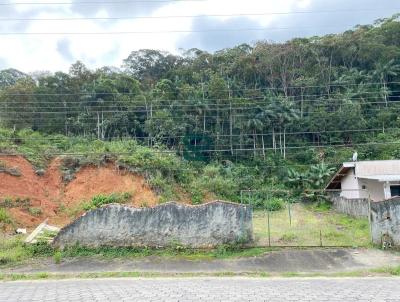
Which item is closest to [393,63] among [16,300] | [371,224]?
[371,224]

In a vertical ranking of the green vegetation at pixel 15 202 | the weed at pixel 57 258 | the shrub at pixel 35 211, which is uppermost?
the green vegetation at pixel 15 202

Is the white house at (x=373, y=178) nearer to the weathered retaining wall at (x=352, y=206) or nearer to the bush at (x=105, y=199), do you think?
the weathered retaining wall at (x=352, y=206)

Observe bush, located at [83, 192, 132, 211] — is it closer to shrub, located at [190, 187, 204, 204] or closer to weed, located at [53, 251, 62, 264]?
shrub, located at [190, 187, 204, 204]

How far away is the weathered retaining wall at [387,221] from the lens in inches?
510

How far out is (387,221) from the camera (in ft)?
42.7

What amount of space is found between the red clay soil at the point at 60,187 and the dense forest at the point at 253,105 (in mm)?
8863

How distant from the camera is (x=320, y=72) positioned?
1969 inches

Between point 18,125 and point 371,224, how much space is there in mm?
36760

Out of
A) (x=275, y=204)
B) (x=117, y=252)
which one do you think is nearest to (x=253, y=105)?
(x=275, y=204)

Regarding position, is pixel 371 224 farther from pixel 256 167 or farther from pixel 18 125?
pixel 18 125

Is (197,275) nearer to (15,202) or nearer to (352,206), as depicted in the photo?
(352,206)

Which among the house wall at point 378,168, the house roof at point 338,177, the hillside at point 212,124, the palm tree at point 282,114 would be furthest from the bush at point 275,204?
the palm tree at point 282,114

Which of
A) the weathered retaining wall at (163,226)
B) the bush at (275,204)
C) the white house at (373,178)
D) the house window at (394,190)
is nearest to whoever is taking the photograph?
the weathered retaining wall at (163,226)

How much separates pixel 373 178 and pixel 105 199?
51.4 ft
